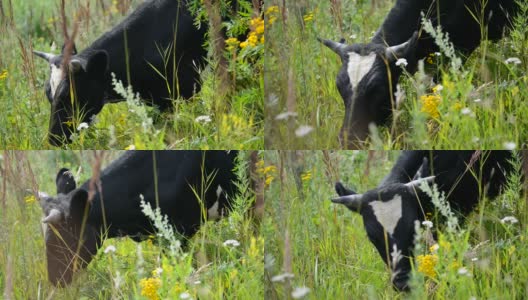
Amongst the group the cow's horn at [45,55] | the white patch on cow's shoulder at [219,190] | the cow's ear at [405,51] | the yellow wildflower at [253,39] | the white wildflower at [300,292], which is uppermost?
the yellow wildflower at [253,39]

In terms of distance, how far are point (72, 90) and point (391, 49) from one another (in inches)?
47.1

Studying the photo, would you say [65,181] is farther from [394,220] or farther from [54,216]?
[394,220]

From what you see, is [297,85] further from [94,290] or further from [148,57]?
[94,290]

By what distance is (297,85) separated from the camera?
9.73 ft

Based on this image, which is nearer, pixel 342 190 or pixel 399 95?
pixel 399 95

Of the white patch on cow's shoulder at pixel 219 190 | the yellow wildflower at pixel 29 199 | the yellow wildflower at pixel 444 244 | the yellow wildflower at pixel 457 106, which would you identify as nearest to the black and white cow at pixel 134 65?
the yellow wildflower at pixel 29 199

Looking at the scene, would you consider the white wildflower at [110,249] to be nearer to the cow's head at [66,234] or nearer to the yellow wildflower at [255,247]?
the cow's head at [66,234]

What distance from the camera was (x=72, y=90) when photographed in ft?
9.92

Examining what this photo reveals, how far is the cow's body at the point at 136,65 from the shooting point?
3008mm

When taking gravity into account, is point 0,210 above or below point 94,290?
above

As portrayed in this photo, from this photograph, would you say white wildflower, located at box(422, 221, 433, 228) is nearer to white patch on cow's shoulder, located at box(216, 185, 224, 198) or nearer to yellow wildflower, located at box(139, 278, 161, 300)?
white patch on cow's shoulder, located at box(216, 185, 224, 198)

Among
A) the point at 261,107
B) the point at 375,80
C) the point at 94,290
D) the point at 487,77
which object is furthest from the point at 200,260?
the point at 487,77

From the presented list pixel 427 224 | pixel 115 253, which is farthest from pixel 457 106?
pixel 115 253

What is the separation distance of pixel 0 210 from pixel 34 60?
1.93 ft
